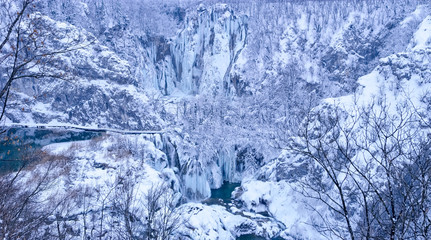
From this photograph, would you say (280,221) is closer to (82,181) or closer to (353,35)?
(82,181)

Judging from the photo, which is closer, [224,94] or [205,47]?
[224,94]

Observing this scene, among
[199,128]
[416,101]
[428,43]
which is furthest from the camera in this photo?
[199,128]

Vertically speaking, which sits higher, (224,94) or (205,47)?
(205,47)

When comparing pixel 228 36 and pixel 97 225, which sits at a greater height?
pixel 228 36

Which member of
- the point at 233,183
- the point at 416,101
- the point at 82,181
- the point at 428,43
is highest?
the point at 428,43

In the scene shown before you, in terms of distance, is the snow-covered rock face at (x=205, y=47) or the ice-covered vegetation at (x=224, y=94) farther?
the snow-covered rock face at (x=205, y=47)

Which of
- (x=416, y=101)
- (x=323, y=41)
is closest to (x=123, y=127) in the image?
(x=416, y=101)

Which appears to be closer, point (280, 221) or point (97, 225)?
point (97, 225)

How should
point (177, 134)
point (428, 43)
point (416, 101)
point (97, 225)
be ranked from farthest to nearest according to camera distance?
1. point (177, 134)
2. point (428, 43)
3. point (416, 101)
4. point (97, 225)

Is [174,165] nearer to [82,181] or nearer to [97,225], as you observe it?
[82,181]

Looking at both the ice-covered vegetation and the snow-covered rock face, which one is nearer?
the ice-covered vegetation
